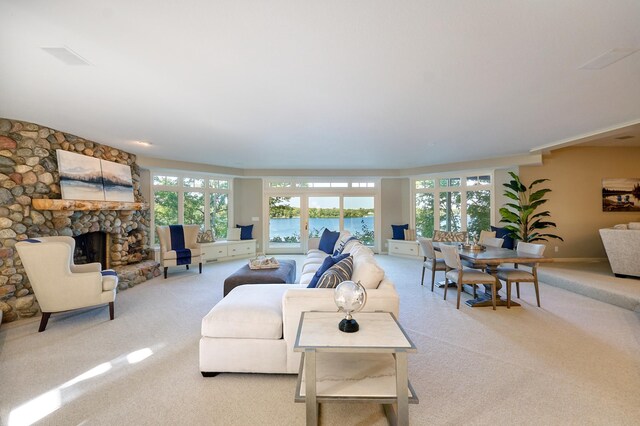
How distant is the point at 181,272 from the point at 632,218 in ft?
33.9

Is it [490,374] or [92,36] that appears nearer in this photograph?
[92,36]

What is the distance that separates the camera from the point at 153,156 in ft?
20.0

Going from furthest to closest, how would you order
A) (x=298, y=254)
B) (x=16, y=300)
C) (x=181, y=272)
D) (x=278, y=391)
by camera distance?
(x=298, y=254) → (x=181, y=272) → (x=16, y=300) → (x=278, y=391)

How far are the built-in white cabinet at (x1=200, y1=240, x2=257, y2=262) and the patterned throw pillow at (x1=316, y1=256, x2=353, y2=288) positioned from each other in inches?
203

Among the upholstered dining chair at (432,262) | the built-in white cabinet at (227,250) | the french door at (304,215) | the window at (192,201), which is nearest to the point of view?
the upholstered dining chair at (432,262)

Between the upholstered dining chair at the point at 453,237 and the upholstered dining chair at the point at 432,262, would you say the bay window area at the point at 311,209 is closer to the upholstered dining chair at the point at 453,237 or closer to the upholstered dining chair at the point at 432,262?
the upholstered dining chair at the point at 453,237

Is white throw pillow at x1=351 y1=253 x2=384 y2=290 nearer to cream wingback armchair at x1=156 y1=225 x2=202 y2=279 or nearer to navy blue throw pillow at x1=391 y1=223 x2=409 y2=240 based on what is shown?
cream wingback armchair at x1=156 y1=225 x2=202 y2=279

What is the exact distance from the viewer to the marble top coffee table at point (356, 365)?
1.60m

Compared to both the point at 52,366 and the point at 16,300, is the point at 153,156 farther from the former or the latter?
the point at 52,366

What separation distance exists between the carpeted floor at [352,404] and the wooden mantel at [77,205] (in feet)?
5.00

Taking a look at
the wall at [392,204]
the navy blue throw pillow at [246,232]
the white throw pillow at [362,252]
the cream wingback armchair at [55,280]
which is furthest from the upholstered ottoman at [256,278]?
the wall at [392,204]

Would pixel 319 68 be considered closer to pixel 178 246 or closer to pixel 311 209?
pixel 178 246

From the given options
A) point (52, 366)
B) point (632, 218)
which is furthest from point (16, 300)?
point (632, 218)

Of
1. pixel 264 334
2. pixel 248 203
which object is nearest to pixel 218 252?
pixel 248 203
